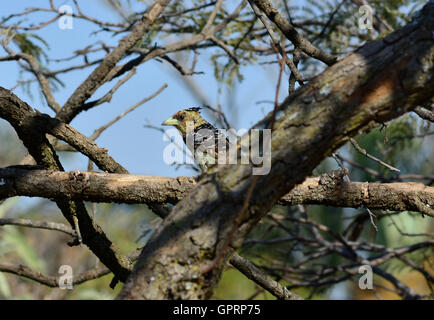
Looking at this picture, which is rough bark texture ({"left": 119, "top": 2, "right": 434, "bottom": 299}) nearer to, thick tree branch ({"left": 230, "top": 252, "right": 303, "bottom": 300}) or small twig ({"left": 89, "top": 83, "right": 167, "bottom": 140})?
thick tree branch ({"left": 230, "top": 252, "right": 303, "bottom": 300})

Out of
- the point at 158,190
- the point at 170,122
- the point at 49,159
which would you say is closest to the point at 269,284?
the point at 158,190

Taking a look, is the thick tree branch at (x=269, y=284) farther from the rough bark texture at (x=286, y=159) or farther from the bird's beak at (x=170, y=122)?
the bird's beak at (x=170, y=122)

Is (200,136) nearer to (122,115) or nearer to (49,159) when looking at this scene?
(122,115)

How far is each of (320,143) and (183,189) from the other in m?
1.05

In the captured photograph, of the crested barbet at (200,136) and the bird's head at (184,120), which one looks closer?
the crested barbet at (200,136)

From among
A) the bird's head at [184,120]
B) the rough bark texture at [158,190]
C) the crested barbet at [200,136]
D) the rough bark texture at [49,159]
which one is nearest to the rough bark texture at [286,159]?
the rough bark texture at [158,190]

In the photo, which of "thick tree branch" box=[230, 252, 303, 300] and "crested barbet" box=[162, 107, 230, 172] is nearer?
"thick tree branch" box=[230, 252, 303, 300]

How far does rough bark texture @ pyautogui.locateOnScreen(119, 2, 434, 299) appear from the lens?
1.76m

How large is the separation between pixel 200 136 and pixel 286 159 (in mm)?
2873

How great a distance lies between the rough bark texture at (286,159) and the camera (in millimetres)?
1759

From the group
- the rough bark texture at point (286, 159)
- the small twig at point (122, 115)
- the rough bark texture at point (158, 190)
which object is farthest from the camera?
the small twig at point (122, 115)

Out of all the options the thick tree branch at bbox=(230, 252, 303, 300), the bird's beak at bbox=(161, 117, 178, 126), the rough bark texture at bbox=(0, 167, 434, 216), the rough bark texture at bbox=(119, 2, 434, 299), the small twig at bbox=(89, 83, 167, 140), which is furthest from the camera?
the bird's beak at bbox=(161, 117, 178, 126)

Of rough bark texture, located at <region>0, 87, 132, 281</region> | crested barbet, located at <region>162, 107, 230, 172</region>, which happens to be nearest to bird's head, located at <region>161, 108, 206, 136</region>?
crested barbet, located at <region>162, 107, 230, 172</region>
